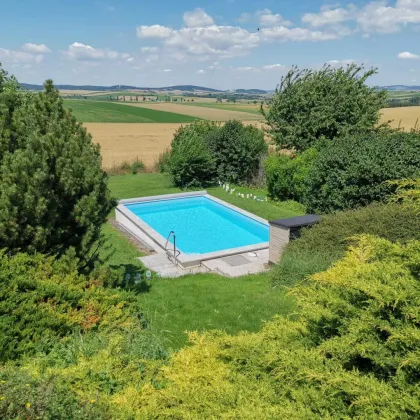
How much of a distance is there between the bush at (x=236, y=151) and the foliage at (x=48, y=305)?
47.4 ft

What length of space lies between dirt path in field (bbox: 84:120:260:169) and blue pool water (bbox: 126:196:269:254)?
8.03m

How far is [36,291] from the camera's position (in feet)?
17.3

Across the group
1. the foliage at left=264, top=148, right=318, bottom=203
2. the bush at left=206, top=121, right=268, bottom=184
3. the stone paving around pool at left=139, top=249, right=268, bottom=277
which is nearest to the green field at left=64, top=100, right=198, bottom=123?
the bush at left=206, top=121, right=268, bottom=184

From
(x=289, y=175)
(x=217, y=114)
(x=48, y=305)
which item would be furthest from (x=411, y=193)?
(x=217, y=114)

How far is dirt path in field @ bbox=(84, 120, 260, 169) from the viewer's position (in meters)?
31.1

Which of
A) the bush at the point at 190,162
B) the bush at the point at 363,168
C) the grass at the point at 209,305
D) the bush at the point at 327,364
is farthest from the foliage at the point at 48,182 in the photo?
the bush at the point at 190,162

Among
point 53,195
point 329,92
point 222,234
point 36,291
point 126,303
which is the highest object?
point 329,92

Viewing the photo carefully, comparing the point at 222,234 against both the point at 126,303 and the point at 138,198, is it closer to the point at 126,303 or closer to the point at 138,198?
the point at 138,198

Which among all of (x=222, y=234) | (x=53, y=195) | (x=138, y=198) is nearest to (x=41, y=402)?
(x=53, y=195)

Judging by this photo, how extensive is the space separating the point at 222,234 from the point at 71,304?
9.35 m

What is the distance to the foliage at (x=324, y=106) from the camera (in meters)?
17.1

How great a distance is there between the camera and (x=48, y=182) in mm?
6012

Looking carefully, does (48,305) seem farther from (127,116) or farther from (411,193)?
(127,116)

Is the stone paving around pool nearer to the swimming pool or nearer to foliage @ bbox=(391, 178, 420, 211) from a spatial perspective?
the swimming pool
